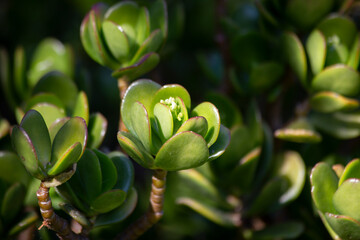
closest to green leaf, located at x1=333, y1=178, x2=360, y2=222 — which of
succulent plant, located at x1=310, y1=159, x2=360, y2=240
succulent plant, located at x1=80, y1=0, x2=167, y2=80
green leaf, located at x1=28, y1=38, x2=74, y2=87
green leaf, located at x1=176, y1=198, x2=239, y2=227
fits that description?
succulent plant, located at x1=310, y1=159, x2=360, y2=240

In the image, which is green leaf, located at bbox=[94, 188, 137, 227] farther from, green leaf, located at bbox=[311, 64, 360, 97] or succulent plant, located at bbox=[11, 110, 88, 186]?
green leaf, located at bbox=[311, 64, 360, 97]

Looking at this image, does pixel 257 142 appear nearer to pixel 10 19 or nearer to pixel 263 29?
pixel 263 29

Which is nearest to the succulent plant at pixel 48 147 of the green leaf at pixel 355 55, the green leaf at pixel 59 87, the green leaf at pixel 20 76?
the green leaf at pixel 59 87

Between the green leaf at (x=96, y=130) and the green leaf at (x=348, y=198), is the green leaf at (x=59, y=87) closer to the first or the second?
the green leaf at (x=96, y=130)

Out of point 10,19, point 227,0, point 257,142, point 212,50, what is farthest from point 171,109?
point 10,19

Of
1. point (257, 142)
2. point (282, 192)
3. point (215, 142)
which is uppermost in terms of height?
point (215, 142)

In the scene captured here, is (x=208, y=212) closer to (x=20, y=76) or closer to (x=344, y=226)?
(x=344, y=226)

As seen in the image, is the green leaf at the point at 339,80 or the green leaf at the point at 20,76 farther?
the green leaf at the point at 20,76

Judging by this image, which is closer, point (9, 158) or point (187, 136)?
point (187, 136)
